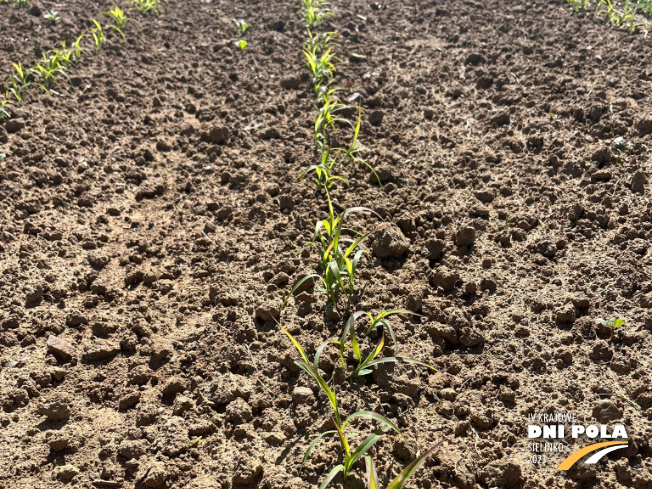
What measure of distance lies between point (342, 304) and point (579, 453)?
1192 mm

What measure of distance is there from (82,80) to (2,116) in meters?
0.80

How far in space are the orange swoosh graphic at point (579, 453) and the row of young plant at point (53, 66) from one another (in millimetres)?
4022

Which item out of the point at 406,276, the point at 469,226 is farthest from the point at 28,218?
the point at 469,226

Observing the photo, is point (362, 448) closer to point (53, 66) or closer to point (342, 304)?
point (342, 304)

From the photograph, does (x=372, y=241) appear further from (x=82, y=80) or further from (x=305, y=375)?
(x=82, y=80)

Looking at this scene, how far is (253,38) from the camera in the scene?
17.1ft

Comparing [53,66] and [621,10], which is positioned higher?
[621,10]

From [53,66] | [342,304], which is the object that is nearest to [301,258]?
[342,304]

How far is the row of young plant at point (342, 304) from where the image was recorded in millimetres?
1963

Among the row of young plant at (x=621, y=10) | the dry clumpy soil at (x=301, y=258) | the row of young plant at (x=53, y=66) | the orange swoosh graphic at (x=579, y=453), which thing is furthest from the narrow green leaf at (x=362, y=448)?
the row of young plant at (x=621, y=10)

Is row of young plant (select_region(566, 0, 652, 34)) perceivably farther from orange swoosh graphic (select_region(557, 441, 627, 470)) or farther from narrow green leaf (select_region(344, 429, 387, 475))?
narrow green leaf (select_region(344, 429, 387, 475))

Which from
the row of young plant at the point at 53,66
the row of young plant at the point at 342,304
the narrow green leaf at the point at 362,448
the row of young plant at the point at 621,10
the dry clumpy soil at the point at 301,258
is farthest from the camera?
the row of young plant at the point at 621,10

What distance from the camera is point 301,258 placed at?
2.98m

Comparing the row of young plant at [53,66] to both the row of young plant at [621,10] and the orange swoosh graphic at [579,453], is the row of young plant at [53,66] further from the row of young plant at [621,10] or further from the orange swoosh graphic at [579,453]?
the row of young plant at [621,10]
